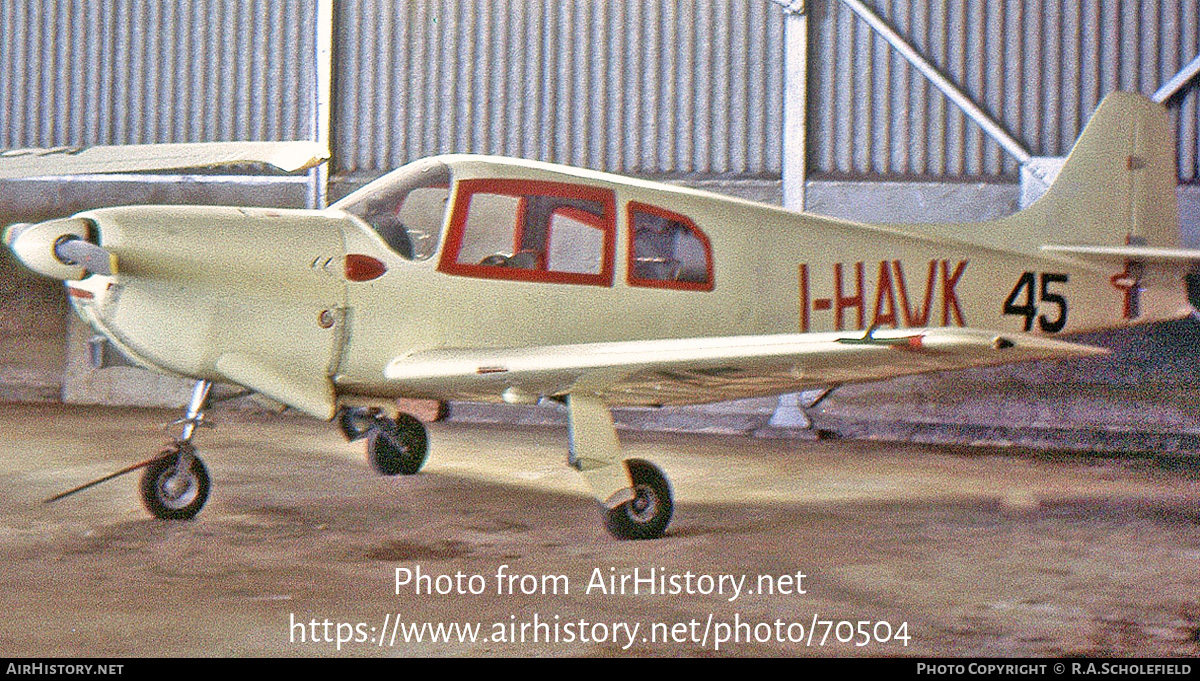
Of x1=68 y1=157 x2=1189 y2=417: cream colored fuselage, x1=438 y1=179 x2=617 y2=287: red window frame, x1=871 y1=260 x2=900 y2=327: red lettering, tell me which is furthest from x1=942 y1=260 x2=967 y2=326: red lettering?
x1=438 y1=179 x2=617 y2=287: red window frame

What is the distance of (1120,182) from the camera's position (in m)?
8.20

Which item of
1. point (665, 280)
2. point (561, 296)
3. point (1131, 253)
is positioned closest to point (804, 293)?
point (665, 280)

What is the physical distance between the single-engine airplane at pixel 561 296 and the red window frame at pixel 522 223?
0.4 inches

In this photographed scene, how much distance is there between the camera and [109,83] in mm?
12430

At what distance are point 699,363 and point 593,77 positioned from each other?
20.1 feet

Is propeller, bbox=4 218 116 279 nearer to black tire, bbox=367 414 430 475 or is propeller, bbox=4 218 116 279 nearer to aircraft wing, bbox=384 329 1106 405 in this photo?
aircraft wing, bbox=384 329 1106 405

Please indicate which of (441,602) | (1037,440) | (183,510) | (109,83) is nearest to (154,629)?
(441,602)

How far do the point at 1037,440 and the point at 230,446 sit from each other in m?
6.15

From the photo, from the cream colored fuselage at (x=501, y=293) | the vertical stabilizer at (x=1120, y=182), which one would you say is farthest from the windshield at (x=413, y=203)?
the vertical stabilizer at (x=1120, y=182)

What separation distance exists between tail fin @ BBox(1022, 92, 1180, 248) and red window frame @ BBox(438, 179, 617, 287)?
121 inches

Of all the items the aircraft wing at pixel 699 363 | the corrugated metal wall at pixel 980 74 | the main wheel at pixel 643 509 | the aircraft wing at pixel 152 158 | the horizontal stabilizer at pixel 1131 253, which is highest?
the corrugated metal wall at pixel 980 74

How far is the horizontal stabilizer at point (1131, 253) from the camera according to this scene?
24.0 feet

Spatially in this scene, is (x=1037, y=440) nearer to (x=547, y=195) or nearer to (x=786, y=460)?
(x=786, y=460)

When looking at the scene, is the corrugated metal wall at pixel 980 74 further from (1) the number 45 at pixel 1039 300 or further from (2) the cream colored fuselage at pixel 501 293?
(1) the number 45 at pixel 1039 300
